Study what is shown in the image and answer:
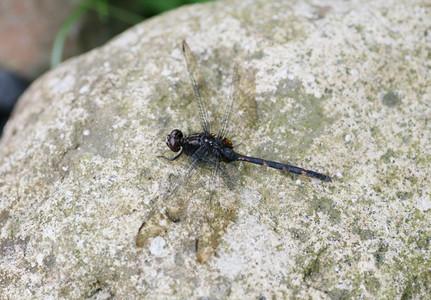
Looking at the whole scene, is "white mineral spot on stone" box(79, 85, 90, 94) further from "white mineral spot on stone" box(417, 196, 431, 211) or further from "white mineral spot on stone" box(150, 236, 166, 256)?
"white mineral spot on stone" box(417, 196, 431, 211)

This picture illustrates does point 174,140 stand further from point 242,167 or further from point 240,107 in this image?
point 240,107

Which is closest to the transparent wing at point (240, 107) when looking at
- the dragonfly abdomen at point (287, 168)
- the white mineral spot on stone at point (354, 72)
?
the dragonfly abdomen at point (287, 168)

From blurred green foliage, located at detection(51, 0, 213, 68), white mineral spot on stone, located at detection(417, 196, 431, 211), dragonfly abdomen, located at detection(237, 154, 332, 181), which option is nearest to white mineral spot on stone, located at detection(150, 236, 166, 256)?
dragonfly abdomen, located at detection(237, 154, 332, 181)

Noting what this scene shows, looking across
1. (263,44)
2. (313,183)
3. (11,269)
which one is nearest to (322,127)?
(313,183)

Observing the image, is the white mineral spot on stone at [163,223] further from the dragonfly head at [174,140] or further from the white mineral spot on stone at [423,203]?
the white mineral spot on stone at [423,203]

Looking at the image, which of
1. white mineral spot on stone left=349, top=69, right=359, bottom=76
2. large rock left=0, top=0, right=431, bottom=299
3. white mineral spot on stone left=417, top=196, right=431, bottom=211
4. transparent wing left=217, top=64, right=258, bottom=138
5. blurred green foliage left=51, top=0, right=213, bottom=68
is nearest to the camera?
large rock left=0, top=0, right=431, bottom=299

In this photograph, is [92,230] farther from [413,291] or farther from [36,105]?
[413,291]
